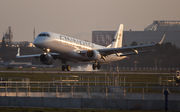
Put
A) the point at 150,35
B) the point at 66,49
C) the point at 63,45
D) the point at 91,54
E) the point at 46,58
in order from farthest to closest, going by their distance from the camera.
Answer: the point at 150,35 < the point at 46,58 < the point at 91,54 < the point at 66,49 < the point at 63,45

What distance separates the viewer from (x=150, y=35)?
17550 centimetres

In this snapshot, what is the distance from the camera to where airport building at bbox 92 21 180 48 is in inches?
6737

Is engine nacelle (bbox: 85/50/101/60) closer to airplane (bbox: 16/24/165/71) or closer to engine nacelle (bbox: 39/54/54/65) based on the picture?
airplane (bbox: 16/24/165/71)

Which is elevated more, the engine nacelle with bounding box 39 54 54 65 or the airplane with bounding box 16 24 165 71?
the airplane with bounding box 16 24 165 71

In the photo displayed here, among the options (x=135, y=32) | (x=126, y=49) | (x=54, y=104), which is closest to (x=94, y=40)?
(x=135, y=32)

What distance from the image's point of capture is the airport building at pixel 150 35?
171 m

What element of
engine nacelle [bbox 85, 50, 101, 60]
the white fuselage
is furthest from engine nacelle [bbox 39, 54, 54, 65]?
engine nacelle [bbox 85, 50, 101, 60]

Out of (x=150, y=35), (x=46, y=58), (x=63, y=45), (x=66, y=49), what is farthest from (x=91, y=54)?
(x=150, y=35)

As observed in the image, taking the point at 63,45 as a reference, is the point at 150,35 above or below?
above

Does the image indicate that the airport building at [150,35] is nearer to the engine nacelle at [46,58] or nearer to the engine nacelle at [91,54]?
the engine nacelle at [91,54]

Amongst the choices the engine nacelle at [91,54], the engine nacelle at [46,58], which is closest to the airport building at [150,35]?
the engine nacelle at [91,54]

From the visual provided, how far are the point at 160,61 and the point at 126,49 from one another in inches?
1833

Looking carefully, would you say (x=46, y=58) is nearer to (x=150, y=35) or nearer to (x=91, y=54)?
(x=91, y=54)

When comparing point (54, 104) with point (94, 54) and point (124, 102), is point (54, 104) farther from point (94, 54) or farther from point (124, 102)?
point (94, 54)
